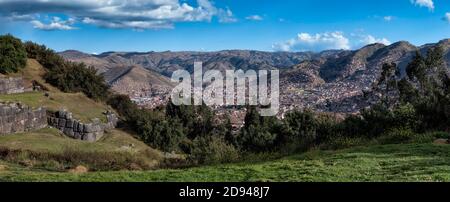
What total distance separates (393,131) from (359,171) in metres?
8.71

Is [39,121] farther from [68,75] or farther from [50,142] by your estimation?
[68,75]

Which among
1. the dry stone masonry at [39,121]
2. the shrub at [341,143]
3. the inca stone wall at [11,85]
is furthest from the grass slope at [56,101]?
the shrub at [341,143]

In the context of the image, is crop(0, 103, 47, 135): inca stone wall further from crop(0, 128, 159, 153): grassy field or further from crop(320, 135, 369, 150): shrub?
crop(320, 135, 369, 150): shrub

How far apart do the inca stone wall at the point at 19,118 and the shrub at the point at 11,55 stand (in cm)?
1160

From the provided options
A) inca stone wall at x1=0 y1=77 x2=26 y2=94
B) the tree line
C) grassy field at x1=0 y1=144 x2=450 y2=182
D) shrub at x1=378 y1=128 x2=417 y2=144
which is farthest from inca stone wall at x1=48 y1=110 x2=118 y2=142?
shrub at x1=378 y1=128 x2=417 y2=144

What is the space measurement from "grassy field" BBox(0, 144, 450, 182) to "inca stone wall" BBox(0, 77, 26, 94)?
25.3 m

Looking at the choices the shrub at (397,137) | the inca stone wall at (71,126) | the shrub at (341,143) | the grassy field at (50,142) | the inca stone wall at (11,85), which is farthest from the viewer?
the inca stone wall at (11,85)

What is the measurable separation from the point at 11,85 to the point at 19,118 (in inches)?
389

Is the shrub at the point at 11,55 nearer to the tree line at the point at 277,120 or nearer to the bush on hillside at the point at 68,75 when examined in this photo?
the tree line at the point at 277,120

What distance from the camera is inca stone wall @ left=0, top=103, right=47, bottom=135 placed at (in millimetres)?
27938

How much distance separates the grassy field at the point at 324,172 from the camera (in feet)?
36.3

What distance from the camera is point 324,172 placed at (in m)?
11.8
